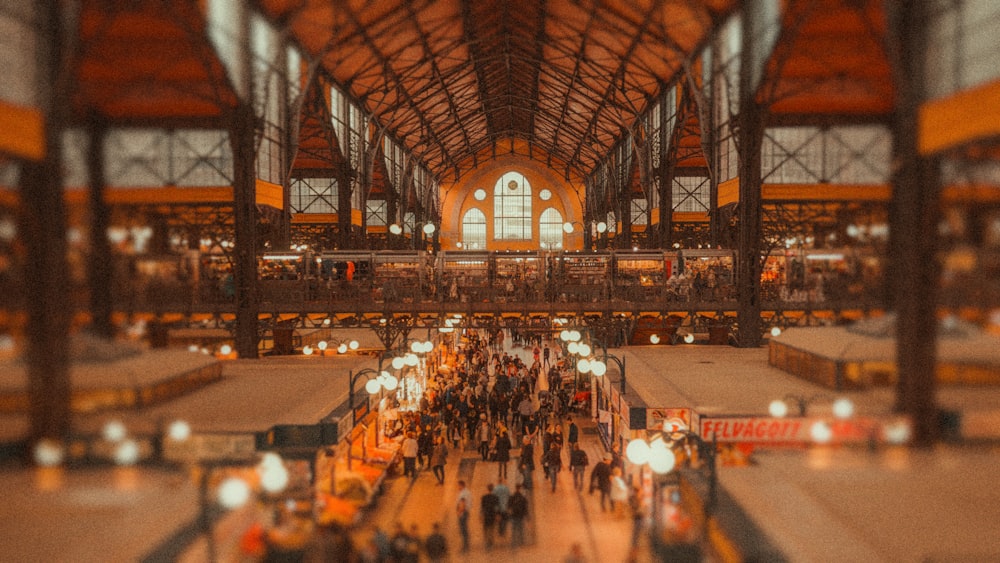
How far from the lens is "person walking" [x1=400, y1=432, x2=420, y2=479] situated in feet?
50.8

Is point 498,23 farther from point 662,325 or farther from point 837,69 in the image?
point 837,69

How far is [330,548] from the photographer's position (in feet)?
26.6

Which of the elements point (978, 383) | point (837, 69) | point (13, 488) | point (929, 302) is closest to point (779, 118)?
point (837, 69)

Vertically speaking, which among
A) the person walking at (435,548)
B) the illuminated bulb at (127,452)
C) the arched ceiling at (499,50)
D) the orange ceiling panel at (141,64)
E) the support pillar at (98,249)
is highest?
the arched ceiling at (499,50)

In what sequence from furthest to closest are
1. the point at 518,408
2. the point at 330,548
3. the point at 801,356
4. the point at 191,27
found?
the point at 518,408
the point at 801,356
the point at 330,548
the point at 191,27

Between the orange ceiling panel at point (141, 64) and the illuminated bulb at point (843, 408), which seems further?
the illuminated bulb at point (843, 408)

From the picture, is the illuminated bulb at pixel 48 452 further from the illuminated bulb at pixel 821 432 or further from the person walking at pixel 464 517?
the person walking at pixel 464 517

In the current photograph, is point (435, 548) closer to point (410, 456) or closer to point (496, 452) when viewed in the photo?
point (410, 456)

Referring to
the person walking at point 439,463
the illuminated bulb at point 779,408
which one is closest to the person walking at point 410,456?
the person walking at point 439,463

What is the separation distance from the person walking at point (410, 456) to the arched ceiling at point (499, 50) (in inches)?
413

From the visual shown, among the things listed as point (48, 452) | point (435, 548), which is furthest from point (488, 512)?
point (48, 452)

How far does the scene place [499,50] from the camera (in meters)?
36.0

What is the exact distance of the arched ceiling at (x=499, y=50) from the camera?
23062mm

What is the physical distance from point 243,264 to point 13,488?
11626 mm
